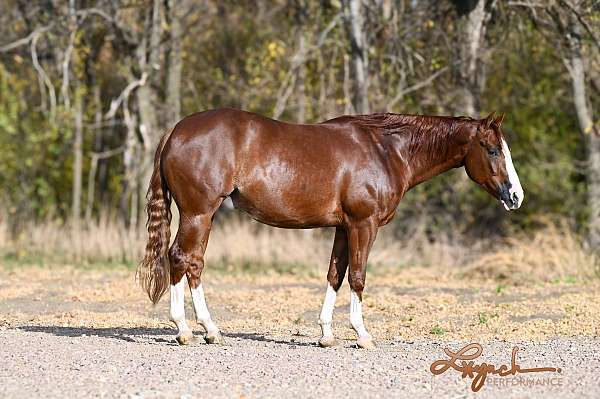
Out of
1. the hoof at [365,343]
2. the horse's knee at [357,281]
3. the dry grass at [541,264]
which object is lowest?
the dry grass at [541,264]

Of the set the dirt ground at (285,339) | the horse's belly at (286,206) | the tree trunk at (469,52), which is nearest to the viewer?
the dirt ground at (285,339)

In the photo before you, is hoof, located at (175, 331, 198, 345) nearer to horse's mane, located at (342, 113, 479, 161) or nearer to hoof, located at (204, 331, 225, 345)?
hoof, located at (204, 331, 225, 345)

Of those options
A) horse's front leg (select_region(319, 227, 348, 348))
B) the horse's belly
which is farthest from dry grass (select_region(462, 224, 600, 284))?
the horse's belly

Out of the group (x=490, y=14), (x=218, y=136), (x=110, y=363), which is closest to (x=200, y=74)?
(x=490, y=14)

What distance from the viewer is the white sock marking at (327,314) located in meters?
8.84

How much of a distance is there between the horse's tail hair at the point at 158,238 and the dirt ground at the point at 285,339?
596 millimetres

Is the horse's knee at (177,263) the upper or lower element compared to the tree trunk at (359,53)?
lower

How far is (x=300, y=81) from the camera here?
20500mm

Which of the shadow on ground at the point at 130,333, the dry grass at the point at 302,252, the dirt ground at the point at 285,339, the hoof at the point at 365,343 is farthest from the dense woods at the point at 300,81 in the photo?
the hoof at the point at 365,343

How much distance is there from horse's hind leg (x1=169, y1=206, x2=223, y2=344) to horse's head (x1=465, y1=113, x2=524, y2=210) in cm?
252

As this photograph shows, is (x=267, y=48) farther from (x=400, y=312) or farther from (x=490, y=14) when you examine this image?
(x=400, y=312)

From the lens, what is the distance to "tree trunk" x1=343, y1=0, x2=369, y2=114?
59.2 feet

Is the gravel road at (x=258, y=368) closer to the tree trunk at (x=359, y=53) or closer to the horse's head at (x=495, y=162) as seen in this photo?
the horse's head at (x=495, y=162)

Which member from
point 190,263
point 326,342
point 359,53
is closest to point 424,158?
point 326,342
